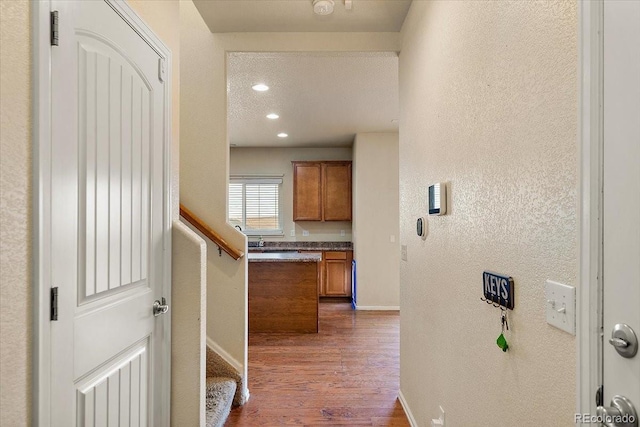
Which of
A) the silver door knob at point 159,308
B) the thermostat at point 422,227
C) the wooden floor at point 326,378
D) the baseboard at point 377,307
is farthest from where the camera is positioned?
the baseboard at point 377,307

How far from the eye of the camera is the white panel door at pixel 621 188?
66 centimetres

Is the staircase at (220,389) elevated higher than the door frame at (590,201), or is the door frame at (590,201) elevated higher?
the door frame at (590,201)

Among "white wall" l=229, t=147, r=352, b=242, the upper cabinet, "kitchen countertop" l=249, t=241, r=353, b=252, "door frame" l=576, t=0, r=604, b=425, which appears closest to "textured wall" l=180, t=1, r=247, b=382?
"door frame" l=576, t=0, r=604, b=425

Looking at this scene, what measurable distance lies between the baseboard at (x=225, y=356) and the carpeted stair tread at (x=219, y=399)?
0.31ft

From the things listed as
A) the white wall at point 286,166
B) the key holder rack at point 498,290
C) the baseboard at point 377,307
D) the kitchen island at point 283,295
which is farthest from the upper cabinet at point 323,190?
the key holder rack at point 498,290

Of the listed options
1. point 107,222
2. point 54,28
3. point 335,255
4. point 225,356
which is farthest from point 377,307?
point 54,28

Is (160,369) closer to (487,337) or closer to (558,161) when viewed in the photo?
(487,337)

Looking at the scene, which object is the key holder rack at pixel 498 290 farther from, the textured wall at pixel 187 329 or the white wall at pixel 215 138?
the white wall at pixel 215 138

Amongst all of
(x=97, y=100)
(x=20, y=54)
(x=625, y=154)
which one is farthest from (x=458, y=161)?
(x=20, y=54)

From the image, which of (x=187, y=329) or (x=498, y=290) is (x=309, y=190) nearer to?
(x=187, y=329)

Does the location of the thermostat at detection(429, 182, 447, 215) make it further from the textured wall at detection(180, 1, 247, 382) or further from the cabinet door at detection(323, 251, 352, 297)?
the cabinet door at detection(323, 251, 352, 297)

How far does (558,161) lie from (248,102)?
3.87 meters

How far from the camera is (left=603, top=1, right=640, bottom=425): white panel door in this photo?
661 millimetres

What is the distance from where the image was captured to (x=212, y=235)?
269 cm
